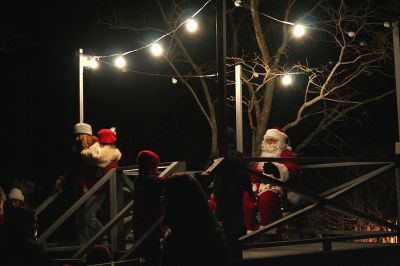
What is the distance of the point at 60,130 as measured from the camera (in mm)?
27531

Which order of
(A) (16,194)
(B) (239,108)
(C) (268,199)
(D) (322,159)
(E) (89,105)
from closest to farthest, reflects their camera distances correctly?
(D) (322,159) < (C) (268,199) < (A) (16,194) < (B) (239,108) < (E) (89,105)

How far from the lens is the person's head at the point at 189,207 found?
4051 mm

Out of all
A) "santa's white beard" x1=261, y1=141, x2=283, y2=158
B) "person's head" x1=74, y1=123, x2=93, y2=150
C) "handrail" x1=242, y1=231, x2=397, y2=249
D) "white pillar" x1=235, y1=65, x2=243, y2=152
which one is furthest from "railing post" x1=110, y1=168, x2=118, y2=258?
"white pillar" x1=235, y1=65, x2=243, y2=152

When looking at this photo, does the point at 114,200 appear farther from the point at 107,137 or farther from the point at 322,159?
the point at 322,159

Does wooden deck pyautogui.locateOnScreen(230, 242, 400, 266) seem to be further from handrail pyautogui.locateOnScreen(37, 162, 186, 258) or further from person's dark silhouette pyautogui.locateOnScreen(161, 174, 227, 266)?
person's dark silhouette pyautogui.locateOnScreen(161, 174, 227, 266)

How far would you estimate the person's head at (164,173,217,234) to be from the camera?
405cm

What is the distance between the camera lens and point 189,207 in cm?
405

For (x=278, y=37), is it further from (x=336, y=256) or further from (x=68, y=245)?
(x=336, y=256)

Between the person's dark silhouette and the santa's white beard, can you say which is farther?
the santa's white beard

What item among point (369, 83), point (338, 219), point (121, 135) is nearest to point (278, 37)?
point (369, 83)

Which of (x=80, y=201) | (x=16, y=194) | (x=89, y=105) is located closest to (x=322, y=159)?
(x=80, y=201)

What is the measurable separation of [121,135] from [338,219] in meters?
14.3

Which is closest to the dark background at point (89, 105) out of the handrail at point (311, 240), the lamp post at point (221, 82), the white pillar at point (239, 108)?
the white pillar at point (239, 108)

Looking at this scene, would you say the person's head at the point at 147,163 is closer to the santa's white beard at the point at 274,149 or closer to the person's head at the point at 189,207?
the person's head at the point at 189,207
